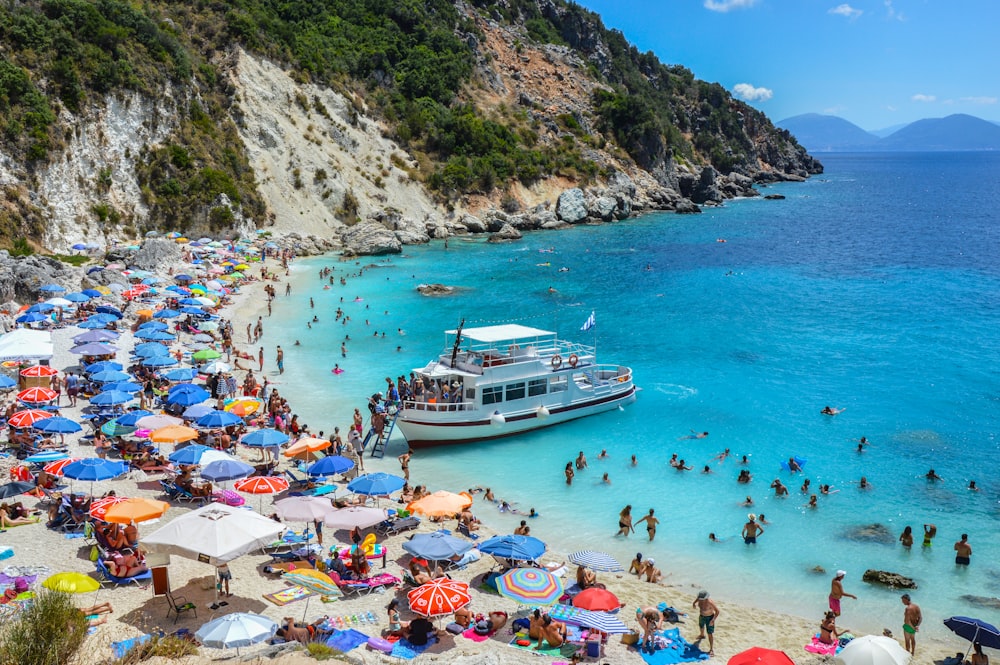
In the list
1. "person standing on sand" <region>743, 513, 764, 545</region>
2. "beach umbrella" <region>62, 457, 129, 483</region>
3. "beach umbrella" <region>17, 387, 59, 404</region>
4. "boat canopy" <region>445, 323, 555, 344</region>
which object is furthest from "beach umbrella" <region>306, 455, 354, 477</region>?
"person standing on sand" <region>743, 513, 764, 545</region>

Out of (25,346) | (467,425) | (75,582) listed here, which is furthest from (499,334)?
(75,582)

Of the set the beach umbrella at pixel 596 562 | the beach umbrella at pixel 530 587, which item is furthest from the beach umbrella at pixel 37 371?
the beach umbrella at pixel 596 562

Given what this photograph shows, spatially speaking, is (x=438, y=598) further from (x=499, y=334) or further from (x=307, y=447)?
(x=499, y=334)

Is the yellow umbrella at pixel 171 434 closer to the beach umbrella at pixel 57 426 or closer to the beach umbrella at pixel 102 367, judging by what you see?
the beach umbrella at pixel 57 426

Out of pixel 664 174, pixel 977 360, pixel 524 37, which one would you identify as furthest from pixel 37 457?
pixel 524 37

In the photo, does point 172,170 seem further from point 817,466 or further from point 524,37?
point 524,37
